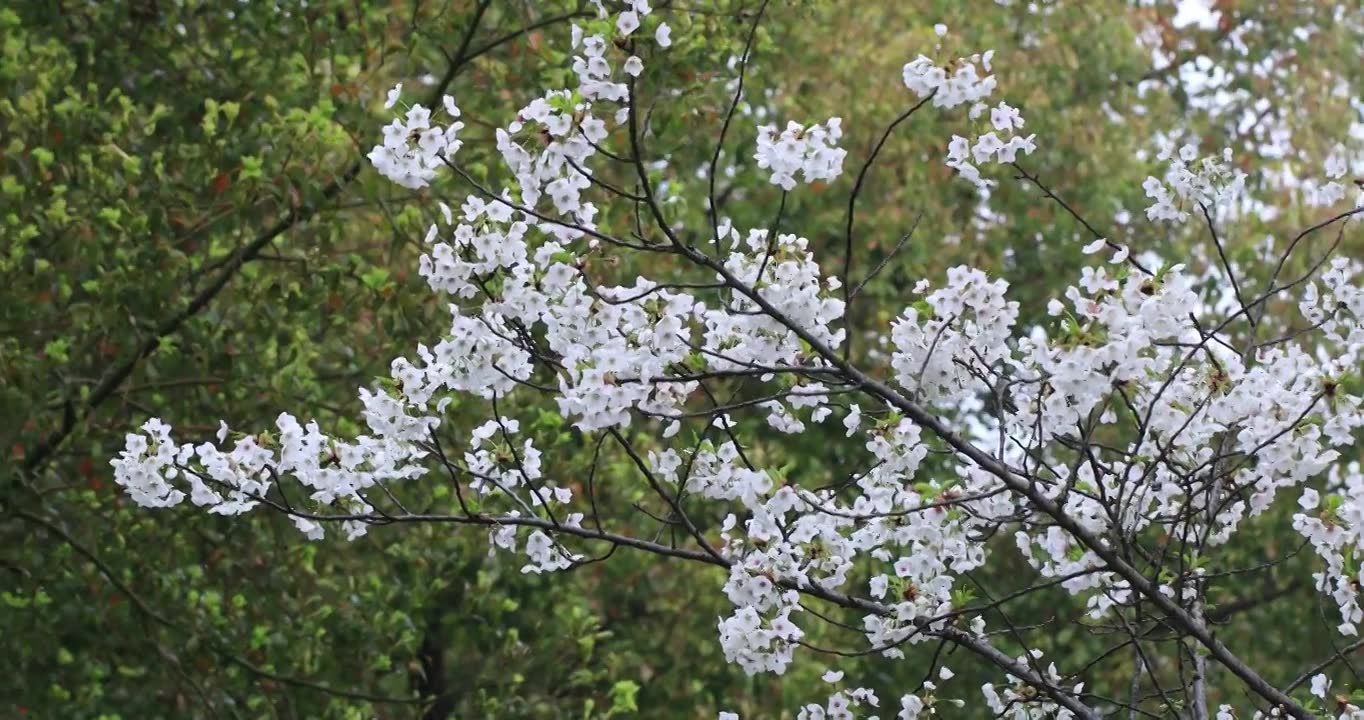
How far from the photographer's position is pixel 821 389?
13.3ft

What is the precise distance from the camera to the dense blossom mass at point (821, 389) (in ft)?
11.9

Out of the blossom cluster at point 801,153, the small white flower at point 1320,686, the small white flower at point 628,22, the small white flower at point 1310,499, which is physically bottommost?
the small white flower at point 1320,686

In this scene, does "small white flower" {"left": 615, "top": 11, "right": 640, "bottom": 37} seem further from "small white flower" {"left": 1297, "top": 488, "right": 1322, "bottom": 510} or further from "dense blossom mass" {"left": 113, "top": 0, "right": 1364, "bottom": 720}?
"small white flower" {"left": 1297, "top": 488, "right": 1322, "bottom": 510}

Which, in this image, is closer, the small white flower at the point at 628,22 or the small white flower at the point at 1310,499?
the small white flower at the point at 628,22

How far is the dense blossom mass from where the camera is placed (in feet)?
11.9

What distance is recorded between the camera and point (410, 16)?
782cm

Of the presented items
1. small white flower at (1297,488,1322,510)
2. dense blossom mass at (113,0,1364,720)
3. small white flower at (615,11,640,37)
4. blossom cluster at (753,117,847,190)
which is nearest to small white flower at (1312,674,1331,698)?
dense blossom mass at (113,0,1364,720)

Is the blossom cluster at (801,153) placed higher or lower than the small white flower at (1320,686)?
higher

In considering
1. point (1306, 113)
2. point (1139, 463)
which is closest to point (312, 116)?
point (1139, 463)

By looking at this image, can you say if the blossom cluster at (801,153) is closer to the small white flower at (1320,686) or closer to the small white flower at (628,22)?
the small white flower at (628,22)

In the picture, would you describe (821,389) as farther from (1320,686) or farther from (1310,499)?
(1320,686)

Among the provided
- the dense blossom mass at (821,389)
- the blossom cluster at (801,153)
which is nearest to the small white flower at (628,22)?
the dense blossom mass at (821,389)

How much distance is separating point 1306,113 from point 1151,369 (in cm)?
1009

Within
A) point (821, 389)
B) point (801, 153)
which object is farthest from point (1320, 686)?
point (801, 153)
